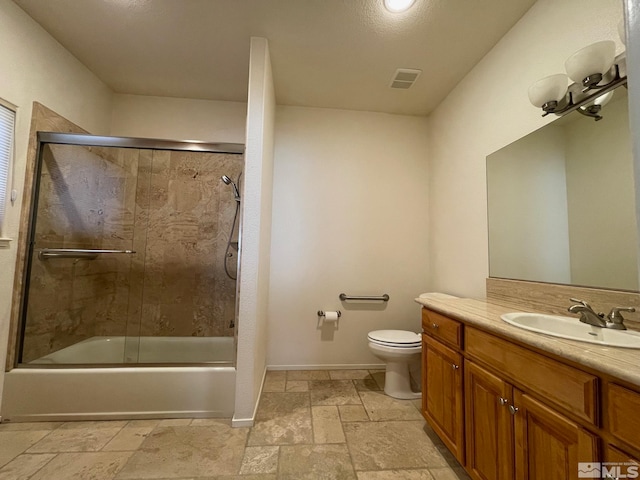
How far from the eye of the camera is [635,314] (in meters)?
1.04

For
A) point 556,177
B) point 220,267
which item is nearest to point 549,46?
point 556,177

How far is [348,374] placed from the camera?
252 cm

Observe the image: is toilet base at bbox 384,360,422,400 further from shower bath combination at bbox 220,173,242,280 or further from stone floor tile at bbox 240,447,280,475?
shower bath combination at bbox 220,173,242,280

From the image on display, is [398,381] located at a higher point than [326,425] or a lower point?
higher

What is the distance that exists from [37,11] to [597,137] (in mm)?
3272

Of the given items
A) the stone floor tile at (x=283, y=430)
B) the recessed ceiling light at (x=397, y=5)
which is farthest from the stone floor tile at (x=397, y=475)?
the recessed ceiling light at (x=397, y=5)

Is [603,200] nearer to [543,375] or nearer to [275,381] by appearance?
[543,375]

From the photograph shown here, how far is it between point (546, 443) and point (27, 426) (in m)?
2.70

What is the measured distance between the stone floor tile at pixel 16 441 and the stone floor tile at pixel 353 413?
1.79m

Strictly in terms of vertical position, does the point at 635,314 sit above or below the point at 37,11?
below

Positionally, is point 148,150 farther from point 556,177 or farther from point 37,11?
point 556,177

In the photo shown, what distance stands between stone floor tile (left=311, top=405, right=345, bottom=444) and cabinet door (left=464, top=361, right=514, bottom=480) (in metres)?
0.72

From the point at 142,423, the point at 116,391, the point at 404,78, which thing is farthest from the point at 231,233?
the point at 404,78

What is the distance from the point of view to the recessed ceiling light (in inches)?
61.9
